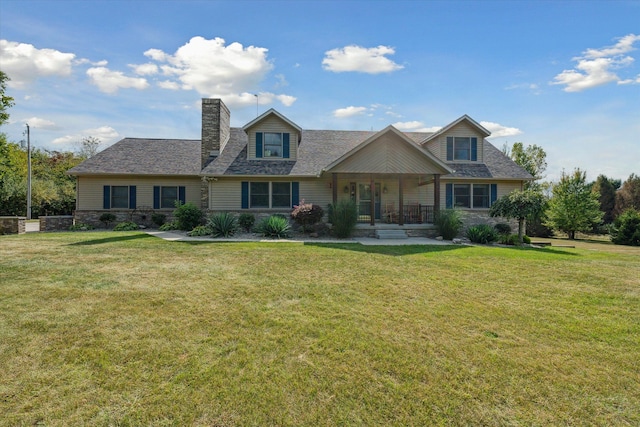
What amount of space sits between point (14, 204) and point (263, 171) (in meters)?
25.3

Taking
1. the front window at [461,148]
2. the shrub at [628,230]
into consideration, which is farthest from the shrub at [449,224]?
the shrub at [628,230]

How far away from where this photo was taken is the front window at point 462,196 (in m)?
18.2

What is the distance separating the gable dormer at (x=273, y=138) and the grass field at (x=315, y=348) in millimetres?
11382

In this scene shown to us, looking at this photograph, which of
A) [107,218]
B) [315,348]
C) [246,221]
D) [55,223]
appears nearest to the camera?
[315,348]

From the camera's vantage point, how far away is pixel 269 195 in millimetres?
17188

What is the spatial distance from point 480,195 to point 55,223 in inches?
966

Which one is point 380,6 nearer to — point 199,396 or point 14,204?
A: point 199,396

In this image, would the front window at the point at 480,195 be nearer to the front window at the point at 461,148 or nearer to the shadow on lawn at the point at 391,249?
the front window at the point at 461,148

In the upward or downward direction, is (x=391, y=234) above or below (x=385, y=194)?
below

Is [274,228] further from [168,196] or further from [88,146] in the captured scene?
[88,146]

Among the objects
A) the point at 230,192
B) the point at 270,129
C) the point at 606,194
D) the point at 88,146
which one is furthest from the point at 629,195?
the point at 88,146

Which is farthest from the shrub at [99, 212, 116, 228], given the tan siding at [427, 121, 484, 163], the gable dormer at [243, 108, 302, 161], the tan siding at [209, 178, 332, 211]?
the tan siding at [427, 121, 484, 163]

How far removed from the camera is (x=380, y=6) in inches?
441

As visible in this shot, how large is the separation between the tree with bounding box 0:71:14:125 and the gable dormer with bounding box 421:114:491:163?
26110 mm
